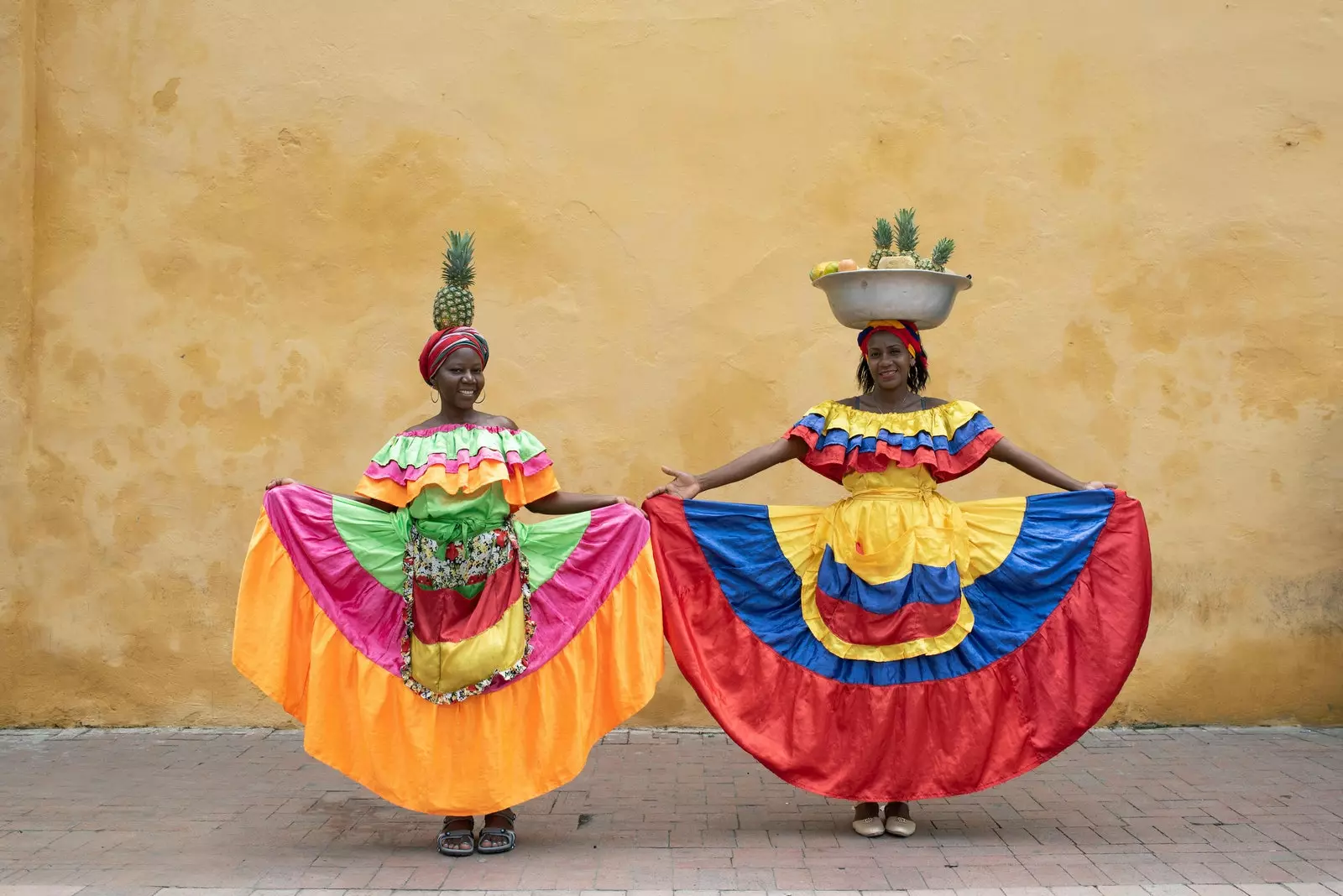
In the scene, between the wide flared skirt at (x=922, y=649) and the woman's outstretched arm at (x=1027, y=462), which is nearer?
the wide flared skirt at (x=922, y=649)

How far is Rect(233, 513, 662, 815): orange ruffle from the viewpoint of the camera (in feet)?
15.7

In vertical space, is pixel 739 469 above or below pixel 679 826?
above

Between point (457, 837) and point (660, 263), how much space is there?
327 centimetres

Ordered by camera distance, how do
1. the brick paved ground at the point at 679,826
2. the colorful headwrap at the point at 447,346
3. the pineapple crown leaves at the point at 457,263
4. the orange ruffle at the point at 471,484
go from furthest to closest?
the pineapple crown leaves at the point at 457,263, the colorful headwrap at the point at 447,346, the orange ruffle at the point at 471,484, the brick paved ground at the point at 679,826

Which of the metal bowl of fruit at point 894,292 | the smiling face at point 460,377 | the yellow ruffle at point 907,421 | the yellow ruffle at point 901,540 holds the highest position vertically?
the metal bowl of fruit at point 894,292

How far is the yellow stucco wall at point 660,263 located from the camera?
22.6 feet

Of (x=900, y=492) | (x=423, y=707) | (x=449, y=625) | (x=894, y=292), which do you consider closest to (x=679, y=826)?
(x=423, y=707)

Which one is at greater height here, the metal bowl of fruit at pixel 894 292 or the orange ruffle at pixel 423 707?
the metal bowl of fruit at pixel 894 292

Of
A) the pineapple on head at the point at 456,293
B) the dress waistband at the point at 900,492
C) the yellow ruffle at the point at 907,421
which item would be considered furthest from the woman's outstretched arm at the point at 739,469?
the pineapple on head at the point at 456,293

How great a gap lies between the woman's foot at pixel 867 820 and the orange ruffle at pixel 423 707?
1000mm

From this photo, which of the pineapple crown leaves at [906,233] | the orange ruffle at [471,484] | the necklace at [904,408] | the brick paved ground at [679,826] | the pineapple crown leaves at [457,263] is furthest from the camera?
the necklace at [904,408]

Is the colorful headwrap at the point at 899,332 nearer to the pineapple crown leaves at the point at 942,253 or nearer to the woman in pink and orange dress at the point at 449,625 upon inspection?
the pineapple crown leaves at the point at 942,253

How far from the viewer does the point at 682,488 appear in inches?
213

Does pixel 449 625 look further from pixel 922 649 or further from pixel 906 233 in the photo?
pixel 906 233
